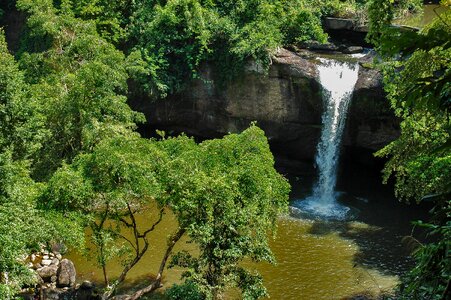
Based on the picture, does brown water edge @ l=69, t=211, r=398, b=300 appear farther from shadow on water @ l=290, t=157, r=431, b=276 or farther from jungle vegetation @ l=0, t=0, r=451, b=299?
jungle vegetation @ l=0, t=0, r=451, b=299

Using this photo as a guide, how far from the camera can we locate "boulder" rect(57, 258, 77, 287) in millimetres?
15539

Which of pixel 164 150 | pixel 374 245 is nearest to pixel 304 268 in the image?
pixel 374 245

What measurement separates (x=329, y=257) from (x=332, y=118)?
7148mm

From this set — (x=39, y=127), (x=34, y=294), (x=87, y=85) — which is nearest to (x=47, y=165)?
(x=39, y=127)

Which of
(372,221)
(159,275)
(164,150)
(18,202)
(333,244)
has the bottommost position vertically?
(159,275)

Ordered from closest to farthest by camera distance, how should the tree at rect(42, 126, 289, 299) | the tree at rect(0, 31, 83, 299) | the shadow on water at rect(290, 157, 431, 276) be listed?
the tree at rect(0, 31, 83, 299) < the tree at rect(42, 126, 289, 299) < the shadow on water at rect(290, 157, 431, 276)

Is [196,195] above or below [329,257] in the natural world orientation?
above

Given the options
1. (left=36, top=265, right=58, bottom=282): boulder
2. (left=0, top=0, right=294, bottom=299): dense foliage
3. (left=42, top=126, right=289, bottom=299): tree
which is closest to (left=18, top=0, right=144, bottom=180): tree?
(left=0, top=0, right=294, bottom=299): dense foliage

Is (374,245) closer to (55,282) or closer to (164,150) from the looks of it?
(164,150)

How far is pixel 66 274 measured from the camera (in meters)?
15.6

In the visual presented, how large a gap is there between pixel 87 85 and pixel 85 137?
1764 mm

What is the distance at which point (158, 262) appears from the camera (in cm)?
Answer: 1673

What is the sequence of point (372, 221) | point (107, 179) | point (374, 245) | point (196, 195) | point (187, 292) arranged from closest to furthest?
point (196, 195), point (187, 292), point (107, 179), point (374, 245), point (372, 221)

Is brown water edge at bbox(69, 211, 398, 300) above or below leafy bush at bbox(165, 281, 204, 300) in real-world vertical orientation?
below
